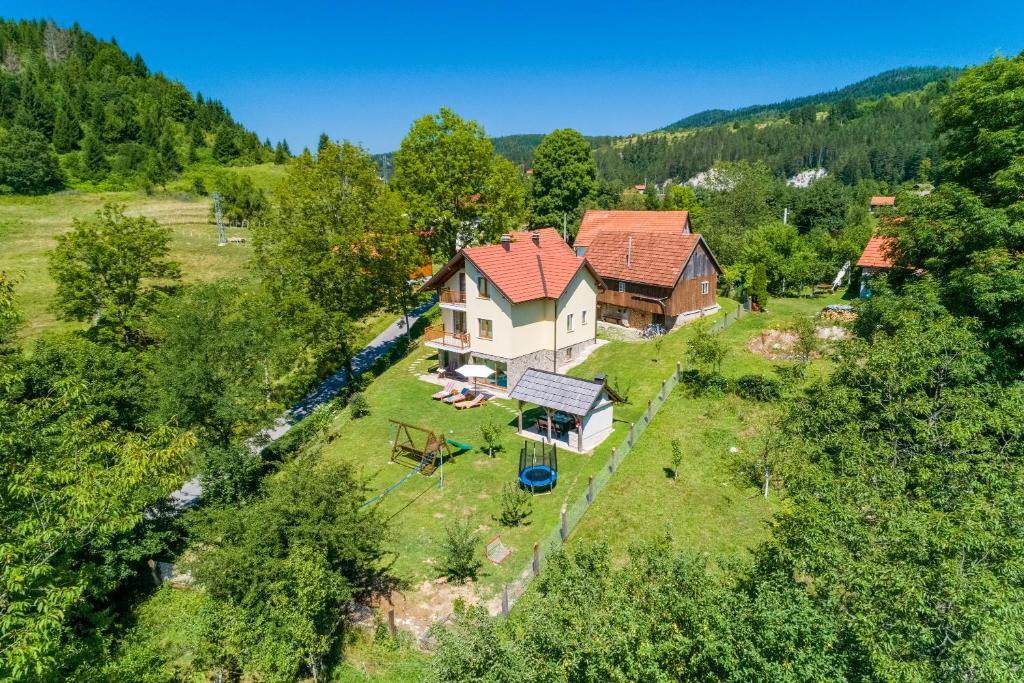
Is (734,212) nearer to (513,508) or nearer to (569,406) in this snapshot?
(569,406)

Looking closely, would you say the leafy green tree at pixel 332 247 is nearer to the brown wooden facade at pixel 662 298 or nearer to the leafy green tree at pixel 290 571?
the brown wooden facade at pixel 662 298

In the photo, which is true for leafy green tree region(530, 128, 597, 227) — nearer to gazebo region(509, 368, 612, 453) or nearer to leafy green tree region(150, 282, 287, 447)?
gazebo region(509, 368, 612, 453)

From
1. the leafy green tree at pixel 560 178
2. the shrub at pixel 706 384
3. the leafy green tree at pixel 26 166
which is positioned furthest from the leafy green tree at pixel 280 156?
the shrub at pixel 706 384

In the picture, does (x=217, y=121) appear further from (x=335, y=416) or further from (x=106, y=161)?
(x=335, y=416)

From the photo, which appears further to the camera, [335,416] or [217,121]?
[217,121]

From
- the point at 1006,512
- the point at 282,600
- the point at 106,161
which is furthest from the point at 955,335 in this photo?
the point at 106,161

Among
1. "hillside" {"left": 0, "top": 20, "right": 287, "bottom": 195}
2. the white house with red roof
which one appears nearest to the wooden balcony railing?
the white house with red roof
